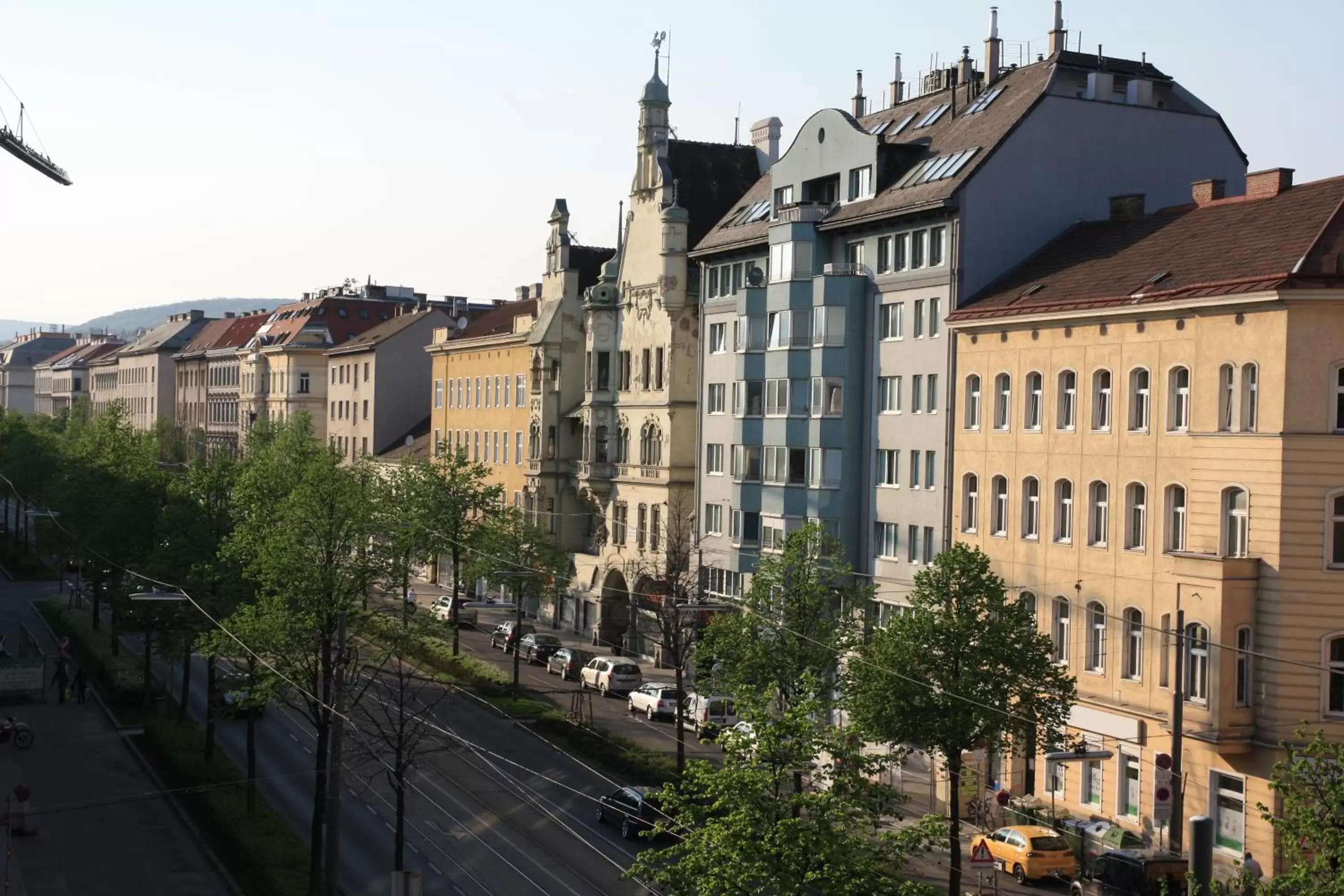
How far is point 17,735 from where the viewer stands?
58531 mm

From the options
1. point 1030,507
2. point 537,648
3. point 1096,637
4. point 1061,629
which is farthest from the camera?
point 537,648

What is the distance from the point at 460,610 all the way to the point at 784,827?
57479 millimetres

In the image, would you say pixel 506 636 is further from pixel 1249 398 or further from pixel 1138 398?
pixel 1249 398

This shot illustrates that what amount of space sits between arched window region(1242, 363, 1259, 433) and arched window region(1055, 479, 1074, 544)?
314 inches

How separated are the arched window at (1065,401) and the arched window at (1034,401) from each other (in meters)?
0.98

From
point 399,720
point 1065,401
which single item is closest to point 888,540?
point 1065,401

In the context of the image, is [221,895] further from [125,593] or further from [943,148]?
[943,148]

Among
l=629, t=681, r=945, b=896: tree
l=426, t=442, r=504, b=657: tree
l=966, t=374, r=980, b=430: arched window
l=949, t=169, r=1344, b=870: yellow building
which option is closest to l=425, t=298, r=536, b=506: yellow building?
l=426, t=442, r=504, b=657: tree

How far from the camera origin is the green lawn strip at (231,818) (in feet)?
143

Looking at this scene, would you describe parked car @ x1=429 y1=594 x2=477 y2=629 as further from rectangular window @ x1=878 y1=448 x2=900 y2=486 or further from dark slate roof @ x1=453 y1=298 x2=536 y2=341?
rectangular window @ x1=878 y1=448 x2=900 y2=486

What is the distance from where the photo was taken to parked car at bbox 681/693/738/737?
58031mm

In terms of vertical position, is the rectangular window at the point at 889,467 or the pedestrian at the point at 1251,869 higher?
the rectangular window at the point at 889,467

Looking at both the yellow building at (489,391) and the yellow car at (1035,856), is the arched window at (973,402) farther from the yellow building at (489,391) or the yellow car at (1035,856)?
the yellow building at (489,391)

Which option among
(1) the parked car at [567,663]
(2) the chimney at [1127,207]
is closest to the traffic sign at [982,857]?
(2) the chimney at [1127,207]
